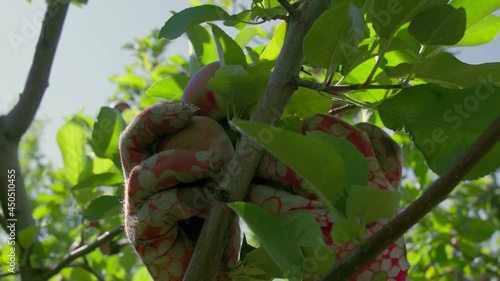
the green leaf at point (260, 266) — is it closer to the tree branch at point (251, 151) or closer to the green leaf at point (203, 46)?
the tree branch at point (251, 151)

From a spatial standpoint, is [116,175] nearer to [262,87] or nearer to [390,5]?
[262,87]

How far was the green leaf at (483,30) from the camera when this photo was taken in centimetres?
89

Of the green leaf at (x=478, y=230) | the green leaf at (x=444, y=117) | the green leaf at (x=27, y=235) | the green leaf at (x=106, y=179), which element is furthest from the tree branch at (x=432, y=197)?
the green leaf at (x=478, y=230)

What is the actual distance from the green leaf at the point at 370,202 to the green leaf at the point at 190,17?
0.42m

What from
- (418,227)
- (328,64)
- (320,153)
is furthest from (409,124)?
(418,227)

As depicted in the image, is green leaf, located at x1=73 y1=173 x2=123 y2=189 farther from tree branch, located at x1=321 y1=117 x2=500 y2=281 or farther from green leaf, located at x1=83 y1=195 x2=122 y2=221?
tree branch, located at x1=321 y1=117 x2=500 y2=281

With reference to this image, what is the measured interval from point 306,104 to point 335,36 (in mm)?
243

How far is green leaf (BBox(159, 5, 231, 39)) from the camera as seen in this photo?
2.74ft

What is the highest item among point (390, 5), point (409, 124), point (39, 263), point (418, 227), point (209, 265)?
point (390, 5)

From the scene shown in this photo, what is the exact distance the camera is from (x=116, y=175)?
1210 mm

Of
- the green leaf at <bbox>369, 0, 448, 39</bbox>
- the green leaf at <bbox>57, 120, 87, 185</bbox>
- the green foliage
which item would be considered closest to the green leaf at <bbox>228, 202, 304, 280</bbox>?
the green foliage

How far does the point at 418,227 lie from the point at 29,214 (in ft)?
4.59

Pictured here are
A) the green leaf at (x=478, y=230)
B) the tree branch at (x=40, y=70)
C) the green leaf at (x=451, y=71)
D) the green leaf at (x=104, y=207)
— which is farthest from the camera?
the green leaf at (x=478, y=230)

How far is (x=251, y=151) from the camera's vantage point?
711mm
